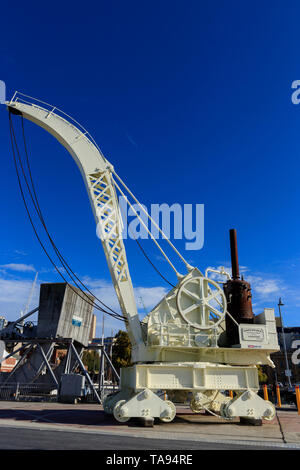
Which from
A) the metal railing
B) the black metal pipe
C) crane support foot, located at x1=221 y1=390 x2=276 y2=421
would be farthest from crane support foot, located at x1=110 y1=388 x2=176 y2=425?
the metal railing

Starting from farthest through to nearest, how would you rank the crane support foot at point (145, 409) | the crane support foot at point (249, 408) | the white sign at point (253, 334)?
the white sign at point (253, 334) → the crane support foot at point (249, 408) → the crane support foot at point (145, 409)

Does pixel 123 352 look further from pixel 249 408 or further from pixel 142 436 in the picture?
pixel 142 436

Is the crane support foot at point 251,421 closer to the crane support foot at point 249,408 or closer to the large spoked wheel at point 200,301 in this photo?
the crane support foot at point 249,408

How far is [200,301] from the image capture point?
1398 centimetres

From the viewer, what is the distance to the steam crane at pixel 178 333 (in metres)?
12.7

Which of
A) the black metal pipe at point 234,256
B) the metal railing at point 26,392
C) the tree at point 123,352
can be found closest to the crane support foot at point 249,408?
the black metal pipe at point 234,256

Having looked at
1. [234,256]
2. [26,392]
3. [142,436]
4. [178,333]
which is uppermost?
[234,256]

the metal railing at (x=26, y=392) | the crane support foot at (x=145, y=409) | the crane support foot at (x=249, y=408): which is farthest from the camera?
the metal railing at (x=26, y=392)

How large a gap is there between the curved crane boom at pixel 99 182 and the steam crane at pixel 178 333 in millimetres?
46

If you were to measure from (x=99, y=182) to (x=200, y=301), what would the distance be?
24.1ft

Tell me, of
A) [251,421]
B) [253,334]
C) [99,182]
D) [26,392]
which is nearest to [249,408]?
[251,421]

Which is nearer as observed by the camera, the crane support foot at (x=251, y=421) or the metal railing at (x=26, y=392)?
the crane support foot at (x=251, y=421)

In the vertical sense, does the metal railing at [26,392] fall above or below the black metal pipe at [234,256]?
below

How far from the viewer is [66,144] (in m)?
16.4
